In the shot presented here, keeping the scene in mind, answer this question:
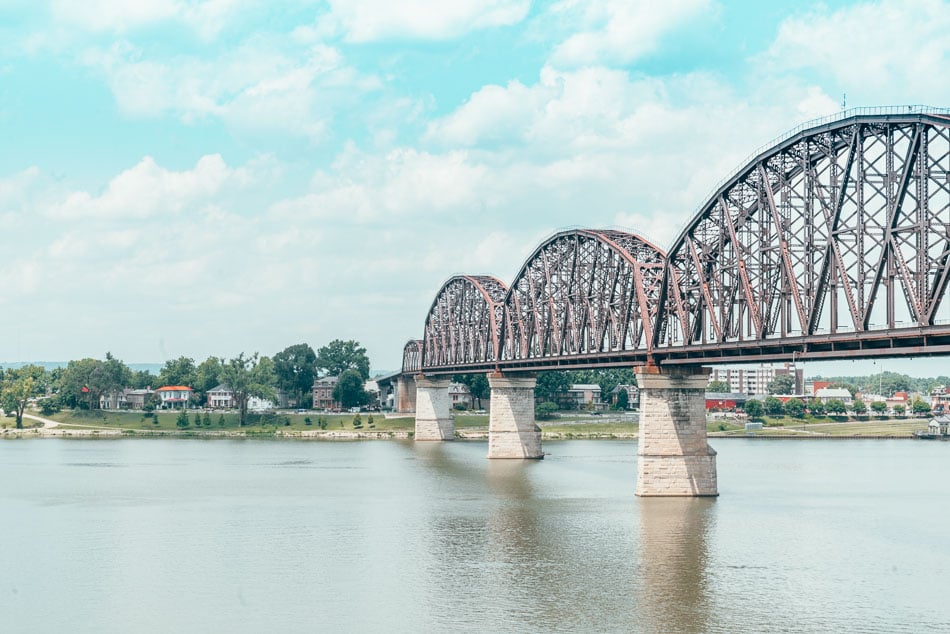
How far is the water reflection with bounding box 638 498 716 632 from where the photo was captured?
47.5 metres

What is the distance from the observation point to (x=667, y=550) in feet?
204

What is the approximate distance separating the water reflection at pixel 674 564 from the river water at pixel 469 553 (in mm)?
185

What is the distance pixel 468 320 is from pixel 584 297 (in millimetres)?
63223

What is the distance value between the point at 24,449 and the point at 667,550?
378 feet

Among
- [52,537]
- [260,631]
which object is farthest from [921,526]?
[52,537]

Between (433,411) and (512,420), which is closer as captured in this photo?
(512,420)

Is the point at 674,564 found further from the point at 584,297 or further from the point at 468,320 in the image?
the point at 468,320

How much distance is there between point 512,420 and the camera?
5271 inches

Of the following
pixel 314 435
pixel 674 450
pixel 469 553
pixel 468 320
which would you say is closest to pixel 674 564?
pixel 469 553

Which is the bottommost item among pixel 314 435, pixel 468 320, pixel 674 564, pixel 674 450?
pixel 674 564

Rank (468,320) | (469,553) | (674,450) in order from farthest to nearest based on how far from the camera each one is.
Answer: (468,320)
(674,450)
(469,553)

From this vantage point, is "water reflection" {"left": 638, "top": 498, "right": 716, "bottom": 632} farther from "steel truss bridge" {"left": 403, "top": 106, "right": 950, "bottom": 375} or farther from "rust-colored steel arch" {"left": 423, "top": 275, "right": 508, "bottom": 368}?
"rust-colored steel arch" {"left": 423, "top": 275, "right": 508, "bottom": 368}

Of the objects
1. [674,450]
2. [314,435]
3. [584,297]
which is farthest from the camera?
[314,435]

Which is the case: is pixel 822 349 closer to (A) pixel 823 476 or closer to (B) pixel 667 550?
(B) pixel 667 550
